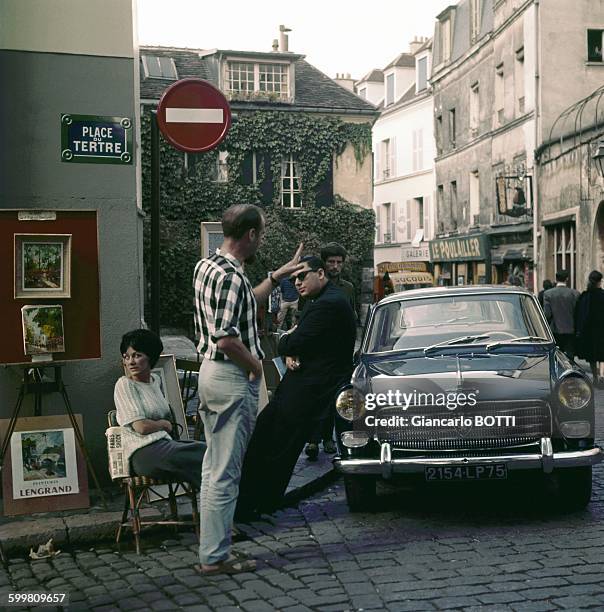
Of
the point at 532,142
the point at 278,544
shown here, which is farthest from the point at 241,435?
the point at 532,142

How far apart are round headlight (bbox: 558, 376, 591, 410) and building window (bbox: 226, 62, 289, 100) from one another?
28.1 metres

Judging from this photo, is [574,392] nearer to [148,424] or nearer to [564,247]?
[148,424]

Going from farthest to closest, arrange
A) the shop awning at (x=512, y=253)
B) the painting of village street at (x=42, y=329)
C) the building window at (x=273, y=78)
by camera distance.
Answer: the building window at (x=273, y=78) < the shop awning at (x=512, y=253) < the painting of village street at (x=42, y=329)

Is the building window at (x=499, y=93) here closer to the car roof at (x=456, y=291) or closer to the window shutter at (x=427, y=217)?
the window shutter at (x=427, y=217)

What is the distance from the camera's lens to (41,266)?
261 inches

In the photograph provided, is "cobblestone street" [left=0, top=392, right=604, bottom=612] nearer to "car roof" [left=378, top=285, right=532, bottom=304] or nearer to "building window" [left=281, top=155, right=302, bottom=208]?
"car roof" [left=378, top=285, right=532, bottom=304]

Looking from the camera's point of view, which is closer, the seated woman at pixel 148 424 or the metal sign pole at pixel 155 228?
the seated woman at pixel 148 424

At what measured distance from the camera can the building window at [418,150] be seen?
44719 millimetres

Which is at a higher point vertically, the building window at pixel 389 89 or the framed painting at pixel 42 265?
the building window at pixel 389 89

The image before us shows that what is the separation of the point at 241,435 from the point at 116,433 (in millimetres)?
1168

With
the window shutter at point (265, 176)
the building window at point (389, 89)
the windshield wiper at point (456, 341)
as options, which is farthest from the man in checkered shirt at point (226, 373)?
the building window at point (389, 89)

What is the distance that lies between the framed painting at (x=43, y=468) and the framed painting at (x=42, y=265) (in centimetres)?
88

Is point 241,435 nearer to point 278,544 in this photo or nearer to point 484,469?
point 278,544

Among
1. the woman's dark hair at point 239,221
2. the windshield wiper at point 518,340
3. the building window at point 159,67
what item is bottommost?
the windshield wiper at point 518,340
